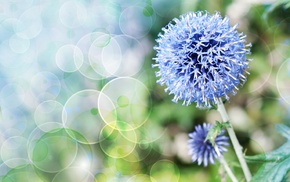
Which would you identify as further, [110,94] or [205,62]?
[110,94]

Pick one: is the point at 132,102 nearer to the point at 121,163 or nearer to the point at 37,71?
the point at 121,163

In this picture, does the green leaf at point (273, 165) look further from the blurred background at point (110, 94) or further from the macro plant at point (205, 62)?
the blurred background at point (110, 94)

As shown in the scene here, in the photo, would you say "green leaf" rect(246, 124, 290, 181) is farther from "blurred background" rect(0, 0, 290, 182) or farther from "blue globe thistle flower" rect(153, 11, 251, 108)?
"blurred background" rect(0, 0, 290, 182)

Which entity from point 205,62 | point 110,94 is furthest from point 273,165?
point 110,94

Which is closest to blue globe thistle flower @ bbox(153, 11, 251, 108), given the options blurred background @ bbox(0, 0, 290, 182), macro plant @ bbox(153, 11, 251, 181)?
macro plant @ bbox(153, 11, 251, 181)

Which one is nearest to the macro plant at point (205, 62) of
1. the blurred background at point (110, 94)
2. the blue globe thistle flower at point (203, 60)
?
the blue globe thistle flower at point (203, 60)

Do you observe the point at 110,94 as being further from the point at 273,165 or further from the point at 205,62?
the point at 273,165

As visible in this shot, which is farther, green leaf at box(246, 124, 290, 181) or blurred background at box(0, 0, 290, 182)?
blurred background at box(0, 0, 290, 182)
